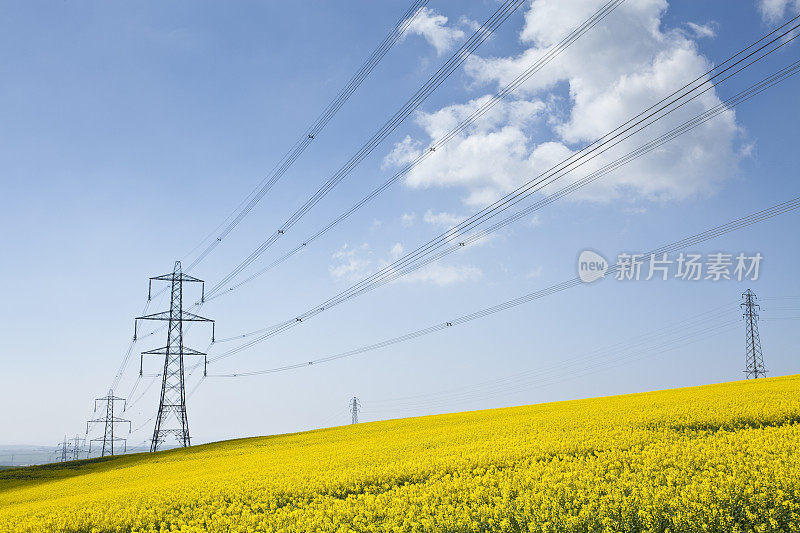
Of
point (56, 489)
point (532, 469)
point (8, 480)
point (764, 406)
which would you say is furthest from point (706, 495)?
point (8, 480)

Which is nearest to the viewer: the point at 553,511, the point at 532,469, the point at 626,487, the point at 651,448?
the point at 553,511

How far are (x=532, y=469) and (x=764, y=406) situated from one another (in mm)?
12545

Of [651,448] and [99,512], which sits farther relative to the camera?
[99,512]

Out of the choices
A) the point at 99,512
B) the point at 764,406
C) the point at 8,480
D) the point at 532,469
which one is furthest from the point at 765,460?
the point at 8,480

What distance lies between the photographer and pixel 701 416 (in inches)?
780

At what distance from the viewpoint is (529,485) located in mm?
11797

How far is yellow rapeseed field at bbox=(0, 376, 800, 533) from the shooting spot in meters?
9.27

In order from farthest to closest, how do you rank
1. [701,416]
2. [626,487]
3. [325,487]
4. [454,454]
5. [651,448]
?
[701,416] < [454,454] < [325,487] < [651,448] < [626,487]

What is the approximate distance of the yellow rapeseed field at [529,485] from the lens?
927 cm

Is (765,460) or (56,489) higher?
(765,460)

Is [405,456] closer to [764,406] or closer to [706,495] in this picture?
[706,495]

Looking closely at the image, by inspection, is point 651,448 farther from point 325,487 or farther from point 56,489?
point 56,489

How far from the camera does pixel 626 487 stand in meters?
10.5

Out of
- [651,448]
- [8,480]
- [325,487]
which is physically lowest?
[8,480]
